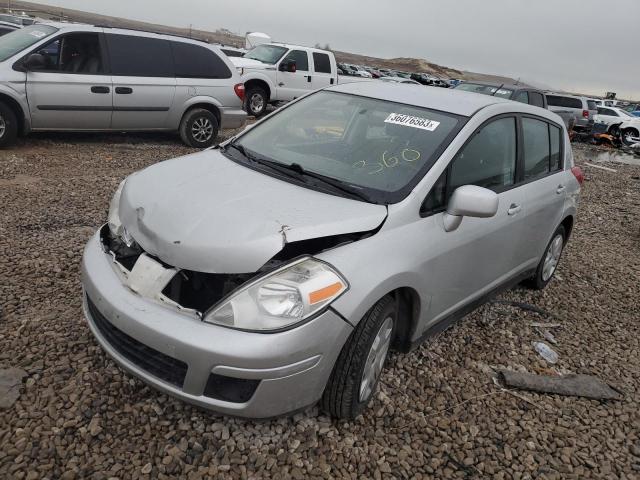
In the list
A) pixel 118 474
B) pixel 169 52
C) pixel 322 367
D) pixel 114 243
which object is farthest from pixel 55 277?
pixel 169 52

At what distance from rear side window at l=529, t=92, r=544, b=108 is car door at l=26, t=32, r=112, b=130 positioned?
32.3 feet

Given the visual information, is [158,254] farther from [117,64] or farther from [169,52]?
[169,52]

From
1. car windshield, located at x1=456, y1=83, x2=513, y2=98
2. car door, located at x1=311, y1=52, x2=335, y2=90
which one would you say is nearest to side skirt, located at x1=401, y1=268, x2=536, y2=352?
car windshield, located at x1=456, y1=83, x2=513, y2=98

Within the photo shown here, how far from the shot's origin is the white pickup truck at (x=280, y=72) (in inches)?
529

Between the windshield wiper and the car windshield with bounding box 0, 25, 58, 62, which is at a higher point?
the windshield wiper

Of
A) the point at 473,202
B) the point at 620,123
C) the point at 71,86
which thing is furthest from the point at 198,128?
the point at 620,123

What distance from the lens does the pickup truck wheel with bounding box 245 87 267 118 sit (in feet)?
44.0

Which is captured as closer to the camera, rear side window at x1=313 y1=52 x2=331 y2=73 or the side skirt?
the side skirt

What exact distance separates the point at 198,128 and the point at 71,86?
2120 mm

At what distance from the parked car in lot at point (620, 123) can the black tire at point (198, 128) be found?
63.7 ft

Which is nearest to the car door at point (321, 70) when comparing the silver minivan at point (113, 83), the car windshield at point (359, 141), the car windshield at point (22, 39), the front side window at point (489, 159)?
the silver minivan at point (113, 83)

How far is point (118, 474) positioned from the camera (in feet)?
7.34

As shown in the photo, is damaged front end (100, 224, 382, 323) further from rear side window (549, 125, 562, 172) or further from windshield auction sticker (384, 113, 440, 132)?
rear side window (549, 125, 562, 172)

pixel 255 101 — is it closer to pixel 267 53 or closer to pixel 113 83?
pixel 267 53
